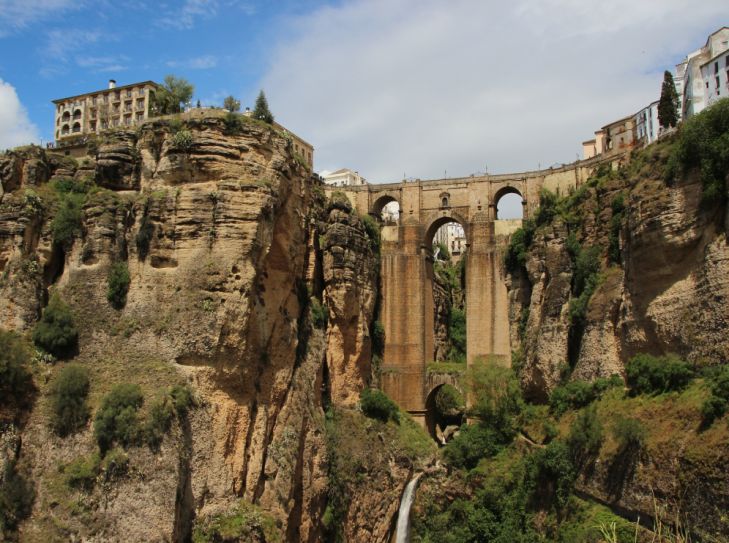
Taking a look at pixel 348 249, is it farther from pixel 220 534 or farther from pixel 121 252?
pixel 220 534

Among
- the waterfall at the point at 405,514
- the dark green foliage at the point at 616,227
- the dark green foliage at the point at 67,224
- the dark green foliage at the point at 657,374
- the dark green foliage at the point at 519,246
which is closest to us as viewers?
the dark green foliage at the point at 657,374

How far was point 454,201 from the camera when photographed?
50.7m

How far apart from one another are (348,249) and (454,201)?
30.3 ft

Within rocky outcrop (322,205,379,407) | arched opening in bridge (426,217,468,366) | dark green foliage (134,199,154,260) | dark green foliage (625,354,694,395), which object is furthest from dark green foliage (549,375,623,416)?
dark green foliage (134,199,154,260)

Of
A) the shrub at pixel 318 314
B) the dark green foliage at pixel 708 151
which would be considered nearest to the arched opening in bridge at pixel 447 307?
the shrub at pixel 318 314

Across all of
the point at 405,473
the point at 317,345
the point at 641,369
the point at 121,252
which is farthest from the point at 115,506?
the point at 641,369

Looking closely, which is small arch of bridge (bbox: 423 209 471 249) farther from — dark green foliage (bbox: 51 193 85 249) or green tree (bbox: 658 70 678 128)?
dark green foliage (bbox: 51 193 85 249)

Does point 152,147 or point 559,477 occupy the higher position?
point 152,147

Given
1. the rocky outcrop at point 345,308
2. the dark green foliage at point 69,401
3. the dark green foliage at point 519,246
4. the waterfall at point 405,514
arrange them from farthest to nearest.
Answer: the dark green foliage at point 519,246 < the rocky outcrop at point 345,308 < the waterfall at point 405,514 < the dark green foliage at point 69,401

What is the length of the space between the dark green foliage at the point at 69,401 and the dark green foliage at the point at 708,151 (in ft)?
83.5

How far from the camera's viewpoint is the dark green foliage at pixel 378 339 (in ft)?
158

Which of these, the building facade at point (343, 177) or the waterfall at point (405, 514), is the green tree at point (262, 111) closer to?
the waterfall at point (405, 514)

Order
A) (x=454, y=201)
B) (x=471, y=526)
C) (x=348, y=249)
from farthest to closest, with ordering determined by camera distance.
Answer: (x=454, y=201) < (x=348, y=249) < (x=471, y=526)

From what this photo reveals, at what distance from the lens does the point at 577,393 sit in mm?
38094
